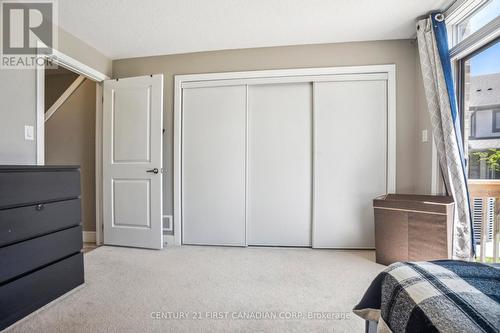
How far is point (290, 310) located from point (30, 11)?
3.14 m

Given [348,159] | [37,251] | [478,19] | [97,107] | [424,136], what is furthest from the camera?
[97,107]

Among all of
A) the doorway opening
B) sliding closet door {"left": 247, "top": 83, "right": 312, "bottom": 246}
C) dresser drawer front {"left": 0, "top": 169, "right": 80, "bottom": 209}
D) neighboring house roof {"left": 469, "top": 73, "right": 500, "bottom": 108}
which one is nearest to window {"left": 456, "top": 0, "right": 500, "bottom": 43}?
neighboring house roof {"left": 469, "top": 73, "right": 500, "bottom": 108}

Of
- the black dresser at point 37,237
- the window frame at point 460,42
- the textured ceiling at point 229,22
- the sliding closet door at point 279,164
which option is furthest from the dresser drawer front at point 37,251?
the window frame at point 460,42

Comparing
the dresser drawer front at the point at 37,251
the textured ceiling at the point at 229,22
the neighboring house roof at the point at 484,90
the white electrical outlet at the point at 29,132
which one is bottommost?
the dresser drawer front at the point at 37,251

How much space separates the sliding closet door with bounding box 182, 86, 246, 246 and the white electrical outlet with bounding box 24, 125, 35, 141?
1.33 meters

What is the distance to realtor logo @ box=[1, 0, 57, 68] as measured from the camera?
1815mm

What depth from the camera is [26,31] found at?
1948 millimetres

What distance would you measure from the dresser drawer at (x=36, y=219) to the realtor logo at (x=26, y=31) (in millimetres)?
1207

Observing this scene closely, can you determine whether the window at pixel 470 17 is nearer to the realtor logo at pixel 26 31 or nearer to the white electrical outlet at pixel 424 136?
the white electrical outlet at pixel 424 136

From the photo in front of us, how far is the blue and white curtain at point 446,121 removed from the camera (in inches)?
72.7

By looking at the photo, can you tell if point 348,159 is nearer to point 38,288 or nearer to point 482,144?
point 482,144

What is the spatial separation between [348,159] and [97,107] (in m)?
3.03

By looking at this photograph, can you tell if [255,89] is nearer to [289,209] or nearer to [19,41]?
[289,209]

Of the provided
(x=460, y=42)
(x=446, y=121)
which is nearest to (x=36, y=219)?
(x=446, y=121)
